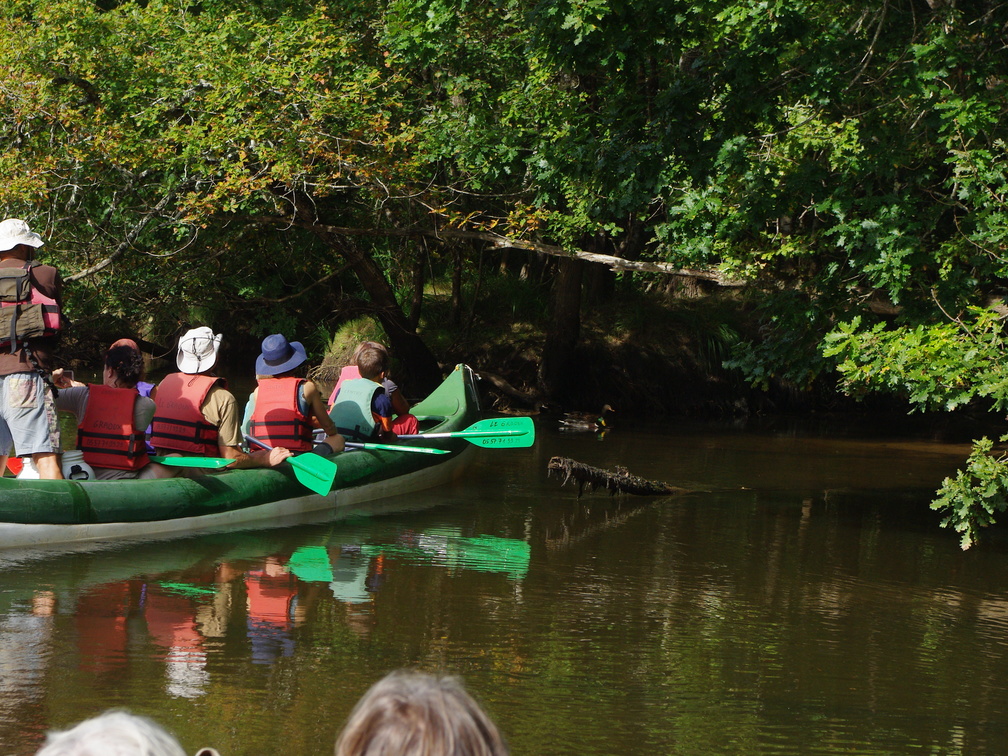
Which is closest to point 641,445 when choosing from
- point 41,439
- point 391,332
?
point 391,332

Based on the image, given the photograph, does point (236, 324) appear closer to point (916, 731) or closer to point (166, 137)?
point (166, 137)

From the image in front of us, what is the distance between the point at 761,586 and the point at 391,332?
31.2 feet

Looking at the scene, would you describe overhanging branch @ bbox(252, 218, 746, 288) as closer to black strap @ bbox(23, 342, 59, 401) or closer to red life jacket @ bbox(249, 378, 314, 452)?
red life jacket @ bbox(249, 378, 314, 452)

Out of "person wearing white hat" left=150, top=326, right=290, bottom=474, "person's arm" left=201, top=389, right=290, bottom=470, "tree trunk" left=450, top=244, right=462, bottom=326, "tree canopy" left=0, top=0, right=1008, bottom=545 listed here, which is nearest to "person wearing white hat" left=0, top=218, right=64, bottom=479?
"person wearing white hat" left=150, top=326, right=290, bottom=474

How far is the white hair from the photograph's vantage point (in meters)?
1.20

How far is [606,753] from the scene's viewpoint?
148 inches

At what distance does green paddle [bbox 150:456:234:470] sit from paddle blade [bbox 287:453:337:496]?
2.14 feet

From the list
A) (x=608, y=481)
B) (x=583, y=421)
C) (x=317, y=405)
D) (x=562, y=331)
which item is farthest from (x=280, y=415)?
(x=562, y=331)

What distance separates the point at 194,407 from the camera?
7.07m

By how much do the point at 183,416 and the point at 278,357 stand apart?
0.77 meters

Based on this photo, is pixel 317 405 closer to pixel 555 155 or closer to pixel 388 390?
pixel 388 390

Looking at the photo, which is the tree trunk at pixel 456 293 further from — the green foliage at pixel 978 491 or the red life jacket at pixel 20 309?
the red life jacket at pixel 20 309

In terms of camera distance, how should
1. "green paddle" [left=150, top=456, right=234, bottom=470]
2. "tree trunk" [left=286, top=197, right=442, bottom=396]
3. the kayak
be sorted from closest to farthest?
the kayak < "green paddle" [left=150, top=456, right=234, bottom=470] < "tree trunk" [left=286, top=197, right=442, bottom=396]

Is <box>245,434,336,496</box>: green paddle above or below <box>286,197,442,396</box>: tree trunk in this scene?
below
